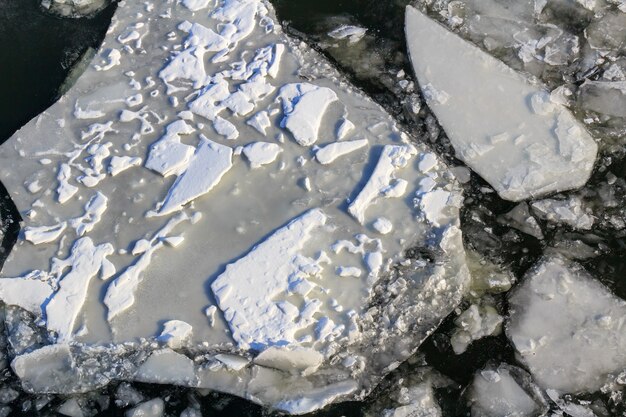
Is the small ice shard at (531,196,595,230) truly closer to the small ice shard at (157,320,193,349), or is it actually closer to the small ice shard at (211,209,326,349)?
the small ice shard at (211,209,326,349)

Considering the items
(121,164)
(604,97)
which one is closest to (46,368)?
(121,164)

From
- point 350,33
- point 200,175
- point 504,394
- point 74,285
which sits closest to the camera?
point 504,394

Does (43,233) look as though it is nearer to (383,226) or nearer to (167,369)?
(167,369)

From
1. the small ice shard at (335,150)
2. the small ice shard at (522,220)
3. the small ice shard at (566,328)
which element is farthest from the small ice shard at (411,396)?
the small ice shard at (335,150)

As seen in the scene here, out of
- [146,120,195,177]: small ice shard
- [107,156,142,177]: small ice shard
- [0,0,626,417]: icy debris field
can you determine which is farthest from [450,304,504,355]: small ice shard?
[107,156,142,177]: small ice shard

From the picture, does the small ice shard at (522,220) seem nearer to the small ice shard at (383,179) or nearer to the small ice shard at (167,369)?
the small ice shard at (383,179)
